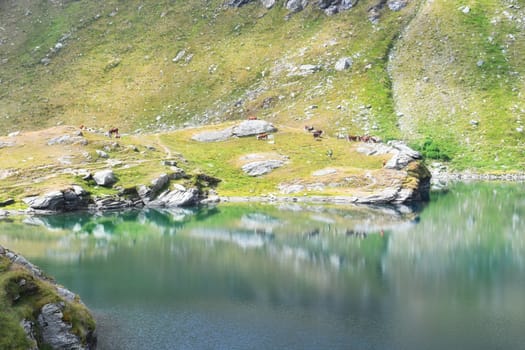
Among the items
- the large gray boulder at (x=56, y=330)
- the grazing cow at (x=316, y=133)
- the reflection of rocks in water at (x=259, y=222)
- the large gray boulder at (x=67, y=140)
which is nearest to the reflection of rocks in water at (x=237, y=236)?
the reflection of rocks in water at (x=259, y=222)

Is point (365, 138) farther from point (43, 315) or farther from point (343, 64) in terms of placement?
point (43, 315)

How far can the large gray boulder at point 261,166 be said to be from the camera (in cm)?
14088

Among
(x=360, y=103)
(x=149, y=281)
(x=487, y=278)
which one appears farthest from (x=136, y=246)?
(x=360, y=103)

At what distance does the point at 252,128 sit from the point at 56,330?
12159cm

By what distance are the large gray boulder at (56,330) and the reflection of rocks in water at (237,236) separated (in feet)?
142

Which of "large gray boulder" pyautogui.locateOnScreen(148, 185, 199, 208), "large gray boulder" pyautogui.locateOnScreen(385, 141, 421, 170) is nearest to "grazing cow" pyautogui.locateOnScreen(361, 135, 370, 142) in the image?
"large gray boulder" pyautogui.locateOnScreen(385, 141, 421, 170)

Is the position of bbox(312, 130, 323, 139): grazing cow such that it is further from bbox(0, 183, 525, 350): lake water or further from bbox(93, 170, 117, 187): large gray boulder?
bbox(93, 170, 117, 187): large gray boulder

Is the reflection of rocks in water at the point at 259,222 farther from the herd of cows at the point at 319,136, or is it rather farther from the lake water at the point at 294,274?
the herd of cows at the point at 319,136

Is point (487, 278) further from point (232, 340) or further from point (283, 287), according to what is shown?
point (232, 340)

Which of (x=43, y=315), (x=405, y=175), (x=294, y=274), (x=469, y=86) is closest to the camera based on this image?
(x=43, y=315)

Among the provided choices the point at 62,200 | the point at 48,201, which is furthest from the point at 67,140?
the point at 48,201

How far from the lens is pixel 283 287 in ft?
202

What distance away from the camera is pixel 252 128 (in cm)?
15862

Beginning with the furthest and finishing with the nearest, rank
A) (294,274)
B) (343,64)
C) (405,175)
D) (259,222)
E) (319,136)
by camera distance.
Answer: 1. (343,64)
2. (319,136)
3. (405,175)
4. (259,222)
5. (294,274)
